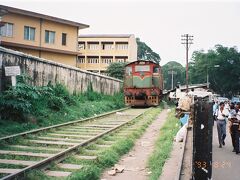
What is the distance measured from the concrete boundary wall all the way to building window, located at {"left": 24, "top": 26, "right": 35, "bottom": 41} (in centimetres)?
979

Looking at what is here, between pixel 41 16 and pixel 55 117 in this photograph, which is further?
pixel 41 16

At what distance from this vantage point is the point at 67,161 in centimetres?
777

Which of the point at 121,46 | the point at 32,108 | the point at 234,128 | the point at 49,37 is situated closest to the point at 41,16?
the point at 49,37

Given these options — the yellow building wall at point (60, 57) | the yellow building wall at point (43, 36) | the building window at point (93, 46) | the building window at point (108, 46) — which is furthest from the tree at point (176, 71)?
the yellow building wall at point (43, 36)

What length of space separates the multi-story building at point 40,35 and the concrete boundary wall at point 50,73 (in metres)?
9.20

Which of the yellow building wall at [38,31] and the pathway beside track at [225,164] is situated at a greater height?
the yellow building wall at [38,31]

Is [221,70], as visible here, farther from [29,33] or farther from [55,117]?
[55,117]

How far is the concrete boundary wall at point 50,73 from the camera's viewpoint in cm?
1391

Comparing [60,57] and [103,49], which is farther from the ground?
[103,49]

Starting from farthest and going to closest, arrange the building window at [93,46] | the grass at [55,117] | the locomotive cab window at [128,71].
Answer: the building window at [93,46]
the locomotive cab window at [128,71]
the grass at [55,117]

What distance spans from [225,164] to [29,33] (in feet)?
92.0

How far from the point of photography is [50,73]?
59.8 feet

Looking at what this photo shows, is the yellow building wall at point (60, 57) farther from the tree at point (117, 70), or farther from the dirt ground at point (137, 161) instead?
the dirt ground at point (137, 161)

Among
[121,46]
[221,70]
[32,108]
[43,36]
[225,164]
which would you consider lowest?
[225,164]
